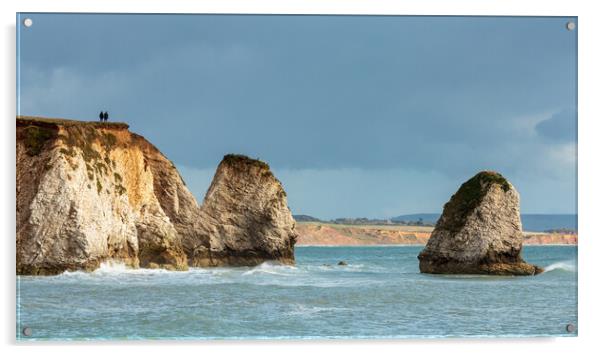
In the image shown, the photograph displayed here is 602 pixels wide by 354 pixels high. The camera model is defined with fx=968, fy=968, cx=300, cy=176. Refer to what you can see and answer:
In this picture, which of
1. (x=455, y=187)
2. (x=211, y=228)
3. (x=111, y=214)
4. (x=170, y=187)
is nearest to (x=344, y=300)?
(x=455, y=187)

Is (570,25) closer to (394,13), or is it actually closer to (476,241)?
(394,13)

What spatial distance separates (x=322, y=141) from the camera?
51.0ft

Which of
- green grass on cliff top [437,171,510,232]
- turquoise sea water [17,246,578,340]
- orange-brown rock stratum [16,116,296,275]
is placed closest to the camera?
turquoise sea water [17,246,578,340]

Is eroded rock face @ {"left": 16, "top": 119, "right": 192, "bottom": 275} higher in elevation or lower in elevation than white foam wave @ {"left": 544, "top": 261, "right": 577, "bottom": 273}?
higher

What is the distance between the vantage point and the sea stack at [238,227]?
26297 millimetres

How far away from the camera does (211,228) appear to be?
28125mm

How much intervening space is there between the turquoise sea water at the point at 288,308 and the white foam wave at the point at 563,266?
0.02m

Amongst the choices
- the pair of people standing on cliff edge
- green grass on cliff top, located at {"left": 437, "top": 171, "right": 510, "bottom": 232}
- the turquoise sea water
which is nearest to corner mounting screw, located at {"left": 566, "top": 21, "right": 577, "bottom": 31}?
the turquoise sea water

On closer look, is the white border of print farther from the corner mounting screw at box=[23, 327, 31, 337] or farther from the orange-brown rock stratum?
the orange-brown rock stratum

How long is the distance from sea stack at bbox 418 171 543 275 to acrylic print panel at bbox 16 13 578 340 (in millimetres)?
3187

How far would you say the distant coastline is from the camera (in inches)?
715

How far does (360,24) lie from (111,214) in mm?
9201

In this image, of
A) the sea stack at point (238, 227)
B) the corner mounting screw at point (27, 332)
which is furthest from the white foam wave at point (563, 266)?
the sea stack at point (238, 227)
